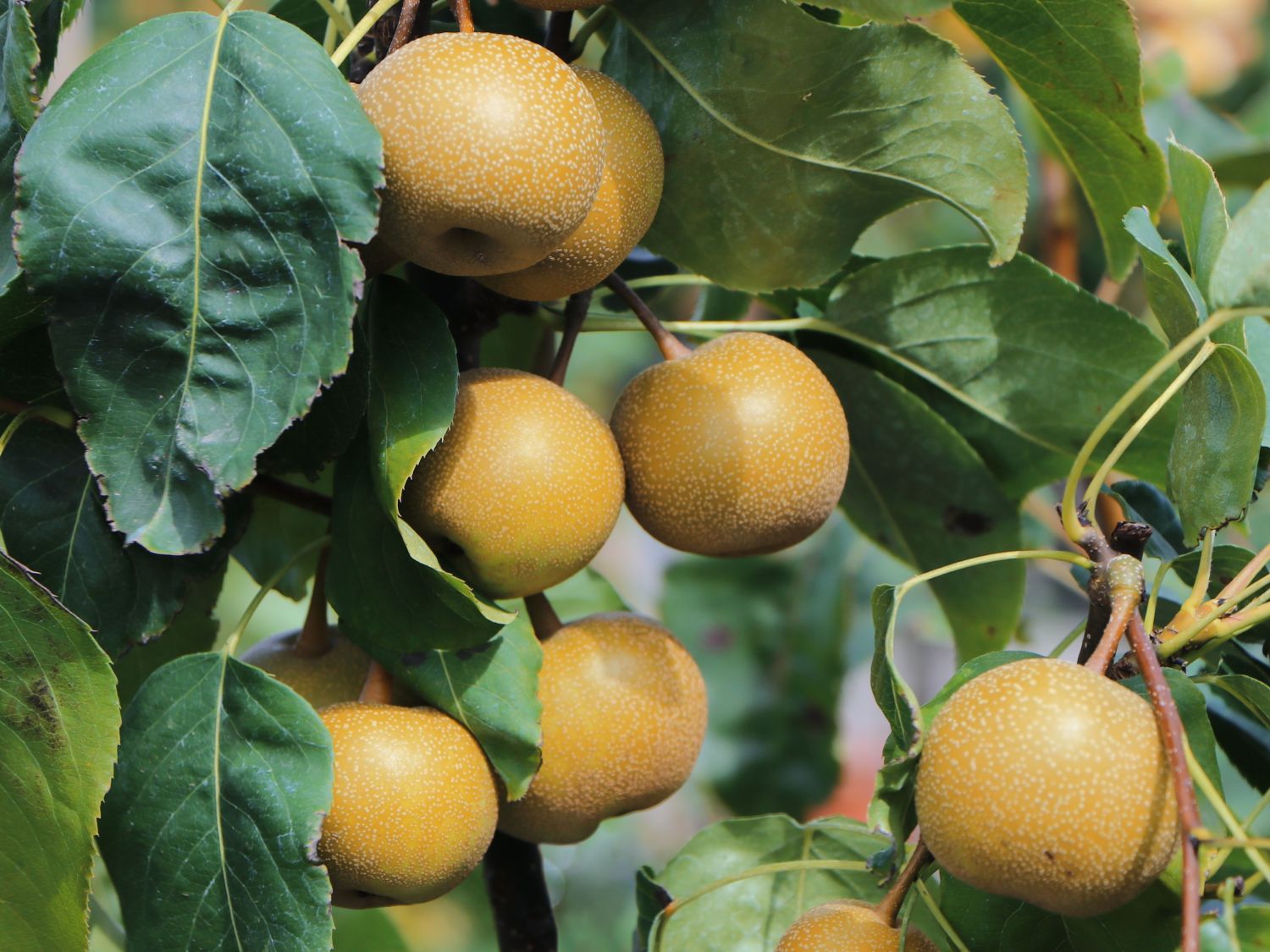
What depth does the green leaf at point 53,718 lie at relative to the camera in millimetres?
742

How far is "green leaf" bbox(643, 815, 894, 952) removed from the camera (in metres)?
0.89

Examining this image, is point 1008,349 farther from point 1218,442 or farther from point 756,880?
point 756,880

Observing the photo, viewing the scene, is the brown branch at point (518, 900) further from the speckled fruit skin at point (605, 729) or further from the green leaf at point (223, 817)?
the green leaf at point (223, 817)

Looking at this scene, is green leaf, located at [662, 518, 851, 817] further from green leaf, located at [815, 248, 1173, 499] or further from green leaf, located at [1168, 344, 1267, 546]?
green leaf, located at [1168, 344, 1267, 546]

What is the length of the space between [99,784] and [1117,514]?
3.11 feet

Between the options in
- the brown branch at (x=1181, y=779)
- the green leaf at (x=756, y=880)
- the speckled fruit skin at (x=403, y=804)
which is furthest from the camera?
the green leaf at (x=756, y=880)

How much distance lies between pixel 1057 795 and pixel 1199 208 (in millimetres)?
376

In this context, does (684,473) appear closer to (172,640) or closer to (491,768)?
(491,768)

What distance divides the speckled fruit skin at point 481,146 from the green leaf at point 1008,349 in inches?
14.7

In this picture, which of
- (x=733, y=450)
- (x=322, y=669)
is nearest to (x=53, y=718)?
(x=322, y=669)

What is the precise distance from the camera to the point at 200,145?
2.30 feet

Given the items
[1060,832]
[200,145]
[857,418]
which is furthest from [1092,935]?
[200,145]

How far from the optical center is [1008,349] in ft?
3.36

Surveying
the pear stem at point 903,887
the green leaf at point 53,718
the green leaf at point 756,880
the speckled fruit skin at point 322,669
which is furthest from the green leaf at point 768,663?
the green leaf at point 53,718
